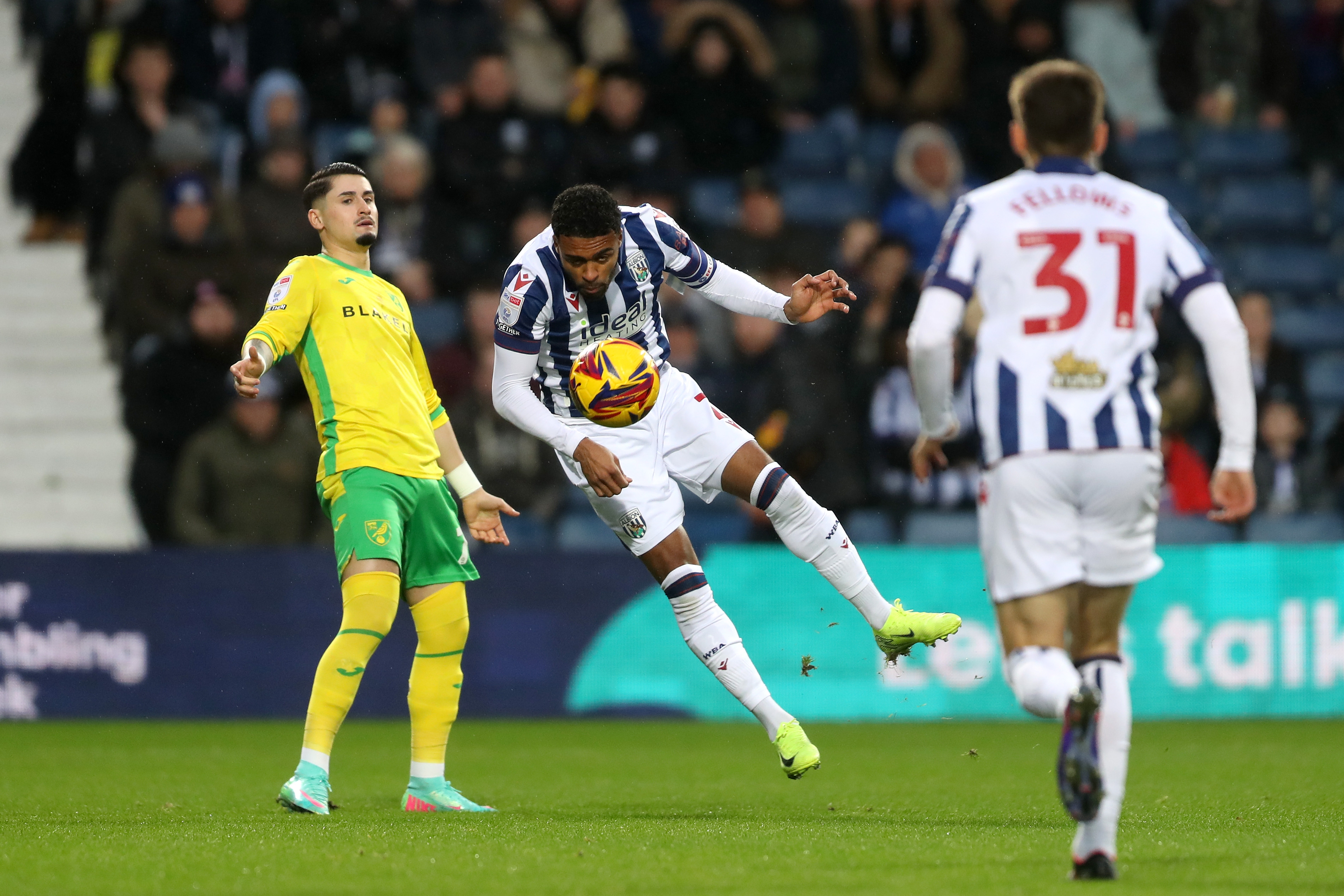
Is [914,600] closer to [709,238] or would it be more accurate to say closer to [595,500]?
[709,238]

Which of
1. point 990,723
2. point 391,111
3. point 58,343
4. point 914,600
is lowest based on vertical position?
point 990,723

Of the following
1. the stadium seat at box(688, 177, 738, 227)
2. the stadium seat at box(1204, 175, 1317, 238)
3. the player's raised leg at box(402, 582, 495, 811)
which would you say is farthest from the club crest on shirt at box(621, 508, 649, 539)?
the stadium seat at box(1204, 175, 1317, 238)

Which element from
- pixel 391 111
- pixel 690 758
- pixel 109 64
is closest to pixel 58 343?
pixel 109 64

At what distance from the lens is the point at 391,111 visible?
15.0 m

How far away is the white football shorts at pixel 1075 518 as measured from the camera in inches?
192

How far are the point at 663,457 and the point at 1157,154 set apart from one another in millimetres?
10628

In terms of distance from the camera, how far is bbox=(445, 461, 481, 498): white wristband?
734 cm

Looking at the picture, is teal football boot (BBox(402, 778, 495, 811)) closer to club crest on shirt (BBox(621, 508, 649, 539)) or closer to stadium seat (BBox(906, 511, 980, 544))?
club crest on shirt (BBox(621, 508, 649, 539))

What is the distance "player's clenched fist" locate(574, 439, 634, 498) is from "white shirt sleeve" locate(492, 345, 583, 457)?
1.09 ft

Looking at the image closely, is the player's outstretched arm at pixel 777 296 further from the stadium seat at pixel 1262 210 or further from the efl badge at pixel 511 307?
the stadium seat at pixel 1262 210

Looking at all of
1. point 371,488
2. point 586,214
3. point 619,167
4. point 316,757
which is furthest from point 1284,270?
point 316,757

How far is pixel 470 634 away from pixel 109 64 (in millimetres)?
6487

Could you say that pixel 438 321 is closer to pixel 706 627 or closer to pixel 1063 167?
pixel 706 627

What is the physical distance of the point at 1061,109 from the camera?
196 inches
